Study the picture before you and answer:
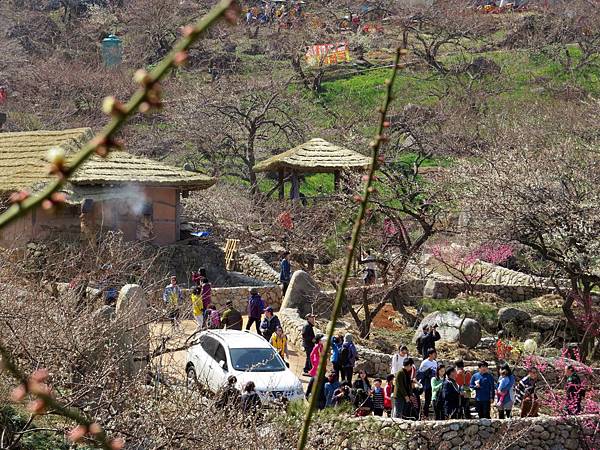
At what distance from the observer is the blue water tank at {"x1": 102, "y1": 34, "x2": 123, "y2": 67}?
4759 cm

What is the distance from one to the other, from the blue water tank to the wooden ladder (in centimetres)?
2432

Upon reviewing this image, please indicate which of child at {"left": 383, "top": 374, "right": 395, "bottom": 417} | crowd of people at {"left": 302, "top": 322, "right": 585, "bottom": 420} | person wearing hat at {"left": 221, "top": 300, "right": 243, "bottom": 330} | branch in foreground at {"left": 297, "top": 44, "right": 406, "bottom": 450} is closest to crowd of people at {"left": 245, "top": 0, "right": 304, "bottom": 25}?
person wearing hat at {"left": 221, "top": 300, "right": 243, "bottom": 330}

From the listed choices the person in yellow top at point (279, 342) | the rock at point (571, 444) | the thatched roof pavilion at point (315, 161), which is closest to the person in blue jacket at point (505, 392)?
the rock at point (571, 444)

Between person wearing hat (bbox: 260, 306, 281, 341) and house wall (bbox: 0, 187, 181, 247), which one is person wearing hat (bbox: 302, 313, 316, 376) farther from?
house wall (bbox: 0, 187, 181, 247)

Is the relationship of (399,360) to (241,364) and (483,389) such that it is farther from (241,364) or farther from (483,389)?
(241,364)

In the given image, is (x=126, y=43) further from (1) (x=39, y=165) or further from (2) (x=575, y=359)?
(2) (x=575, y=359)

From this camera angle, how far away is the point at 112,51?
47.8 meters

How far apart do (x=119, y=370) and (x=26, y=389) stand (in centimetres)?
971

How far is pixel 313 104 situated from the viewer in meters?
42.5

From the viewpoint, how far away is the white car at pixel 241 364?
14117 millimetres

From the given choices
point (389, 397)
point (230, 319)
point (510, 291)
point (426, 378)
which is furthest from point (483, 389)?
point (510, 291)

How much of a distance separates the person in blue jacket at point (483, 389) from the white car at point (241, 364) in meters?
2.59

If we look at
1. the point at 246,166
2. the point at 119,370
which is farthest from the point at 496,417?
the point at 246,166

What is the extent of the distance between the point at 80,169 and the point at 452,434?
11.5 meters
